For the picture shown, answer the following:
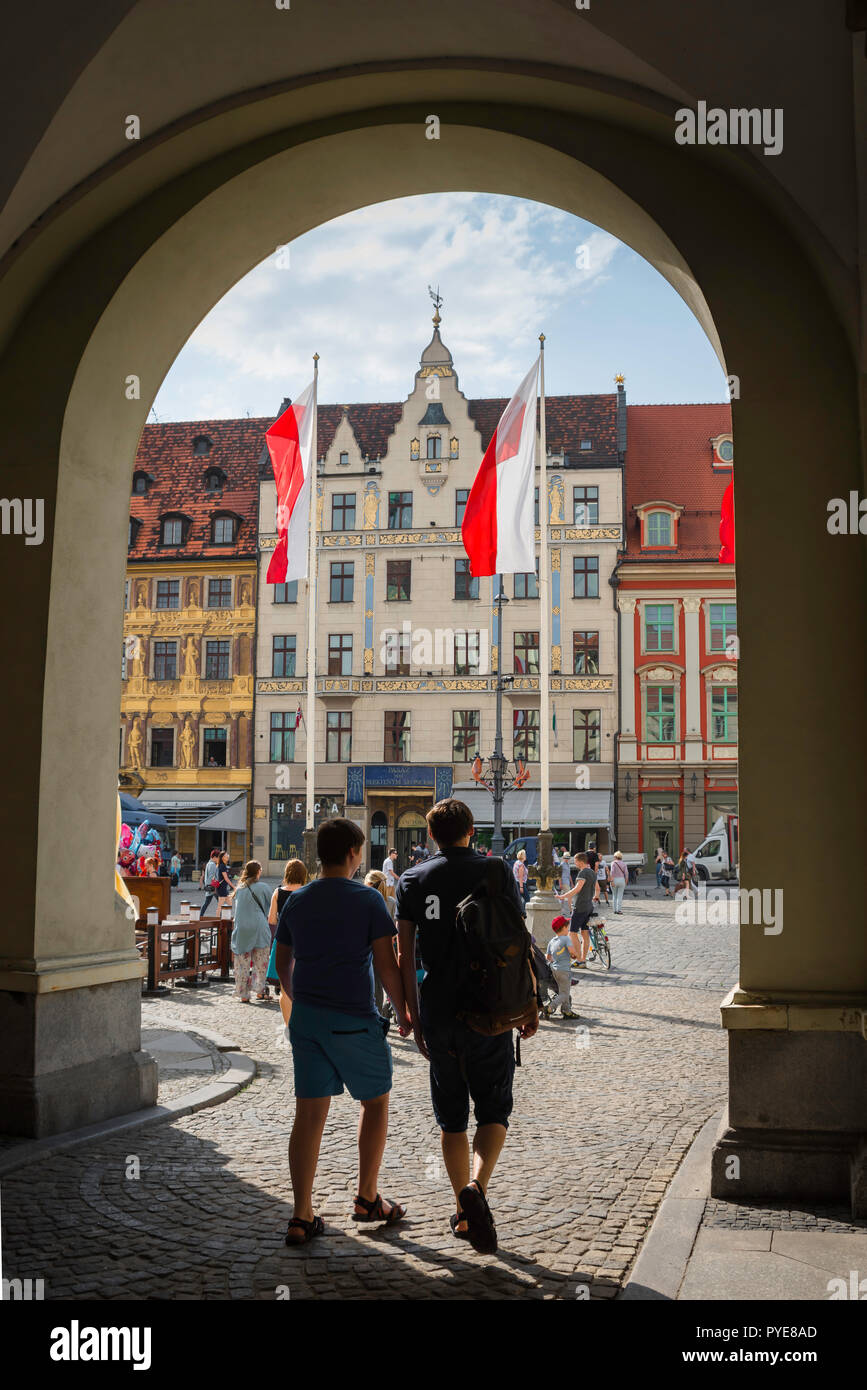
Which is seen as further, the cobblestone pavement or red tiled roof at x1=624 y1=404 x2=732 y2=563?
red tiled roof at x1=624 y1=404 x2=732 y2=563

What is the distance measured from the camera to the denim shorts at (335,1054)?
480 cm

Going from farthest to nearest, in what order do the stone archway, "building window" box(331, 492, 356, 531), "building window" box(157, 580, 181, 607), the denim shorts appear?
"building window" box(157, 580, 181, 607)
"building window" box(331, 492, 356, 531)
the stone archway
the denim shorts

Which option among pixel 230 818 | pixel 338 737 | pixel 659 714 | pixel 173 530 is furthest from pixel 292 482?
pixel 173 530

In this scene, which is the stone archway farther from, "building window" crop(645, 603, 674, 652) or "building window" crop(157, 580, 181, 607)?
"building window" crop(157, 580, 181, 607)

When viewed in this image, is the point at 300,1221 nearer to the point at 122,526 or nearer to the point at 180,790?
the point at 122,526

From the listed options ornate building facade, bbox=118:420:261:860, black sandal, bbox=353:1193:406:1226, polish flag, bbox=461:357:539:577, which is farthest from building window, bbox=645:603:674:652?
black sandal, bbox=353:1193:406:1226

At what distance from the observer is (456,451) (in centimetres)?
4428

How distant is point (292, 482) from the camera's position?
18938 millimetres

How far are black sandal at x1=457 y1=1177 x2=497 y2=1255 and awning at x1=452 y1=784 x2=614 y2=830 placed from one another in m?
35.0

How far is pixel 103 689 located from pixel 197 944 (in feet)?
29.5

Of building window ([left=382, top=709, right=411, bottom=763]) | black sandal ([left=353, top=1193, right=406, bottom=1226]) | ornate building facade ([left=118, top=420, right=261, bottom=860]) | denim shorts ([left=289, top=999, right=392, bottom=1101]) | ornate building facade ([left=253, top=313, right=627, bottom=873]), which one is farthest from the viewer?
ornate building facade ([left=118, top=420, right=261, bottom=860])

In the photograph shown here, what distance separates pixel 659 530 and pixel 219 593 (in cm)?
1682

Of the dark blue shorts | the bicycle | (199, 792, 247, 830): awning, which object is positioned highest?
the dark blue shorts

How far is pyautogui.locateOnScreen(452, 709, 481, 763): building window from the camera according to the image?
139 feet
